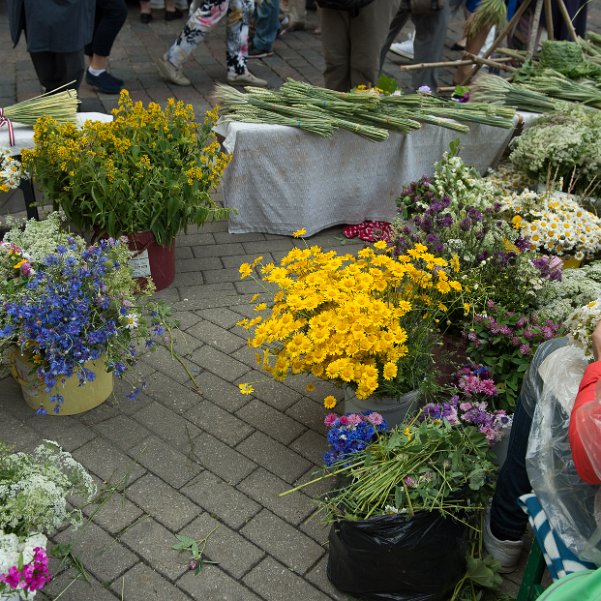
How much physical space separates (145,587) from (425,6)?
529 cm

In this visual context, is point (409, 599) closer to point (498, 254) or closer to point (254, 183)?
point (498, 254)

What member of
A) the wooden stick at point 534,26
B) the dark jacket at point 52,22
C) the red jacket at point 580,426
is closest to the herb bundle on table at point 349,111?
the dark jacket at point 52,22

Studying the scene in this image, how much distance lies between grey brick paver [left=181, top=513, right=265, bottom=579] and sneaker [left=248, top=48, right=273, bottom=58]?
19.3 feet

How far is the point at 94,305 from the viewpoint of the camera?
3.01 meters

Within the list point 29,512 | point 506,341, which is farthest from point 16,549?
point 506,341

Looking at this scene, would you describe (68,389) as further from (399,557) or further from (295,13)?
(295,13)

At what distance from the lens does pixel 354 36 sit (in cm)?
565

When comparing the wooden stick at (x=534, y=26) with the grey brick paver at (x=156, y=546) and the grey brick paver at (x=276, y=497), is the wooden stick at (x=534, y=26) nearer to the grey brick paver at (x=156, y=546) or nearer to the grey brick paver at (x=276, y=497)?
the grey brick paver at (x=276, y=497)

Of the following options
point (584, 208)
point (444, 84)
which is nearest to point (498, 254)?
point (584, 208)

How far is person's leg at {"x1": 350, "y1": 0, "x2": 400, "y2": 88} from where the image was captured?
552 cm

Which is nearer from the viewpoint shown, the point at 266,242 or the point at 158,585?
the point at 158,585

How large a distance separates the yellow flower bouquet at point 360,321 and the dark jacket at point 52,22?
3.04 meters

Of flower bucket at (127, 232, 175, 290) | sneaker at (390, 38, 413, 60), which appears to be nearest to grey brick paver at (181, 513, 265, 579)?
flower bucket at (127, 232, 175, 290)

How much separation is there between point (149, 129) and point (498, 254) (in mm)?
1827
